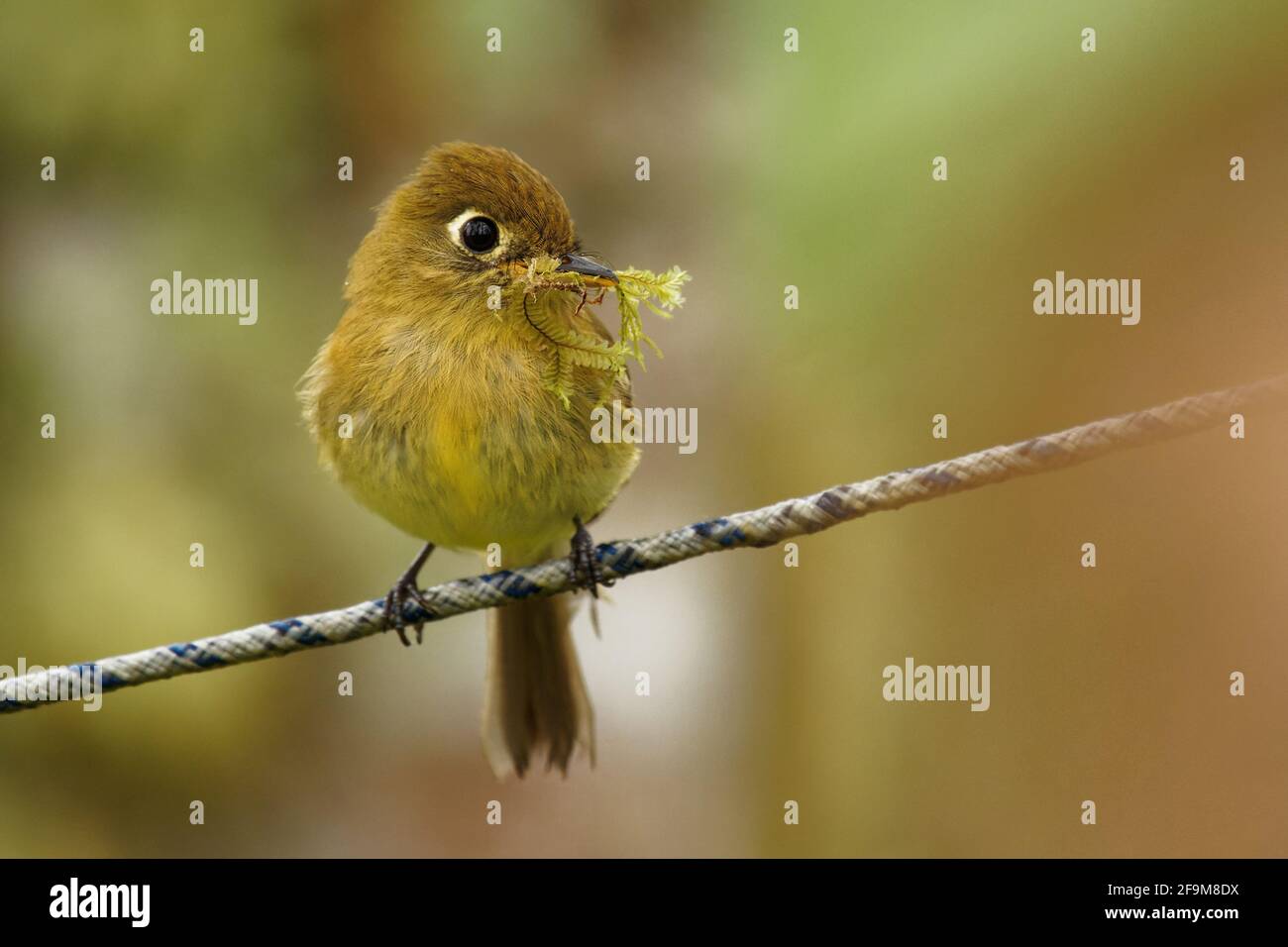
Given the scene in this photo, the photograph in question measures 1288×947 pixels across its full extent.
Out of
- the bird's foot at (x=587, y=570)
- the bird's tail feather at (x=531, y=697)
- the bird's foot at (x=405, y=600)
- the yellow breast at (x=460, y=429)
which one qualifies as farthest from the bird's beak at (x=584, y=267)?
the bird's tail feather at (x=531, y=697)

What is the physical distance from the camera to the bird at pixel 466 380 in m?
2.92

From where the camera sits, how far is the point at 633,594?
16.2 ft

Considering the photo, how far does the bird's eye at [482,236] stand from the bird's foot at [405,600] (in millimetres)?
747

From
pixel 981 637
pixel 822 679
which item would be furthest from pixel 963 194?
pixel 822 679

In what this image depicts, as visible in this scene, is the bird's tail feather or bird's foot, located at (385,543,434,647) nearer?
bird's foot, located at (385,543,434,647)

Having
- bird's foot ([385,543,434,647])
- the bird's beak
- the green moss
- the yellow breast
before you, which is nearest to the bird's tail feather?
bird's foot ([385,543,434,647])

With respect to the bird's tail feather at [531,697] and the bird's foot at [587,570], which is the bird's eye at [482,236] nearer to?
the bird's foot at [587,570]

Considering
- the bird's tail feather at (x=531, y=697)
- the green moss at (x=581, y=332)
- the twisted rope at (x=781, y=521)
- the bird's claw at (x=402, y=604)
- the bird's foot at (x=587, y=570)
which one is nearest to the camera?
the twisted rope at (x=781, y=521)

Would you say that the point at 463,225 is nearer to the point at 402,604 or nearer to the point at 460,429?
the point at 460,429

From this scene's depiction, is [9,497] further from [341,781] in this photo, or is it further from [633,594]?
[633,594]

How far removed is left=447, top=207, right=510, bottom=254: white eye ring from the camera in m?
3.13

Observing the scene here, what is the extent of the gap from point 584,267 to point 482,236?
1.01 feet

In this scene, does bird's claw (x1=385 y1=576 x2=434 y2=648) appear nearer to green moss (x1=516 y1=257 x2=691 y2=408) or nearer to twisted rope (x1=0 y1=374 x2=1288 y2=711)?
twisted rope (x1=0 y1=374 x2=1288 y2=711)

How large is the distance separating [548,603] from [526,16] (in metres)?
1.92
